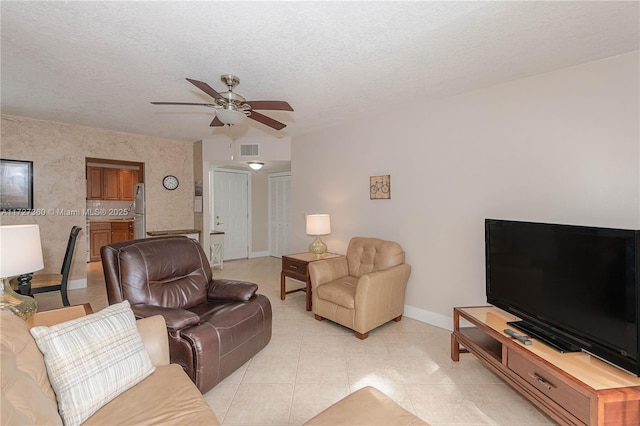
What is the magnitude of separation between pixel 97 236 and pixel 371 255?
6650mm

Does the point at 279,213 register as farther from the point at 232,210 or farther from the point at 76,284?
the point at 76,284

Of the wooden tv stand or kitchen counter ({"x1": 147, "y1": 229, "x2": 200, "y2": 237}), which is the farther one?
kitchen counter ({"x1": 147, "y1": 229, "x2": 200, "y2": 237})

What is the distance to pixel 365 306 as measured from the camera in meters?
2.87

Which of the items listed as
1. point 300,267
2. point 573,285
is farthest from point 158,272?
point 573,285

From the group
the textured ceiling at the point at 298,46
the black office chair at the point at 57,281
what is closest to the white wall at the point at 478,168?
the textured ceiling at the point at 298,46

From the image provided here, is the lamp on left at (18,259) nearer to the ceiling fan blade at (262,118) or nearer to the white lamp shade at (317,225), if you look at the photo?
the ceiling fan blade at (262,118)

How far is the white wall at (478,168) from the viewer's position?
7.36 feet

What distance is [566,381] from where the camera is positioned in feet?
5.00

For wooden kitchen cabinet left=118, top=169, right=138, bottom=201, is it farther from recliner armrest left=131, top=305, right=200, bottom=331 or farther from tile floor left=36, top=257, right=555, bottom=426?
recliner armrest left=131, top=305, right=200, bottom=331

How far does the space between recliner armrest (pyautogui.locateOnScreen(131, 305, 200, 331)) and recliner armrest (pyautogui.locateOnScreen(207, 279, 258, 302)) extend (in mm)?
564

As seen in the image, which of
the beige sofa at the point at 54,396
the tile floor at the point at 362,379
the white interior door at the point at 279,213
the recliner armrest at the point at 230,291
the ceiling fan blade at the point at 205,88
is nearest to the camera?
the beige sofa at the point at 54,396

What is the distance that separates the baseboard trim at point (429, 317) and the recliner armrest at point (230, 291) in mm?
1905

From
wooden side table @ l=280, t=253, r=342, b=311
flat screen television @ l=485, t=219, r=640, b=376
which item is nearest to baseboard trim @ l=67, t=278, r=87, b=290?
wooden side table @ l=280, t=253, r=342, b=311

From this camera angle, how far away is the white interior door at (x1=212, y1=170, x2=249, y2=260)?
21.6 feet
